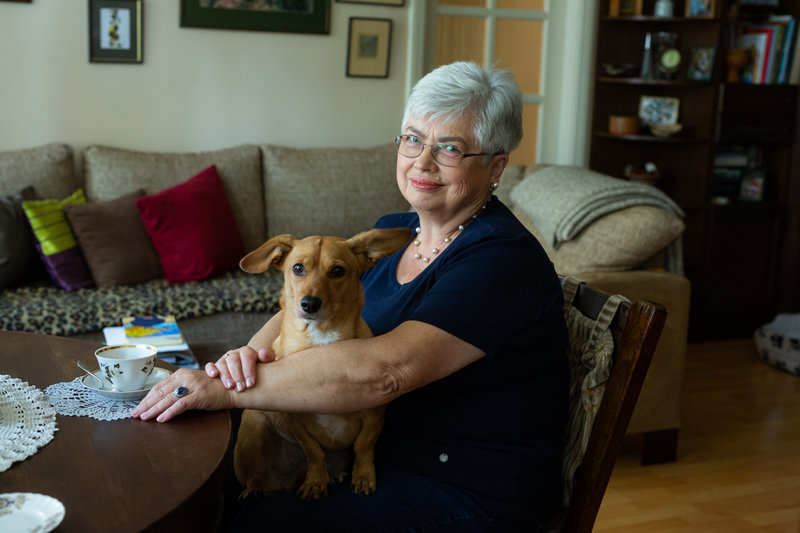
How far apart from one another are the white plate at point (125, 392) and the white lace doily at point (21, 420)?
0.24ft

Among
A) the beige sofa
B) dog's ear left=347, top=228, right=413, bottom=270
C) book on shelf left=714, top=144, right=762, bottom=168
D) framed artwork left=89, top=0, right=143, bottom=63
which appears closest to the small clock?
book on shelf left=714, top=144, right=762, bottom=168

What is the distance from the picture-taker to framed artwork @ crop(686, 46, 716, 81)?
429 centimetres

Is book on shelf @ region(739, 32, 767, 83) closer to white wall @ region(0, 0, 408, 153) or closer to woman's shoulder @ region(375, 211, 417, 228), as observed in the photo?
white wall @ region(0, 0, 408, 153)

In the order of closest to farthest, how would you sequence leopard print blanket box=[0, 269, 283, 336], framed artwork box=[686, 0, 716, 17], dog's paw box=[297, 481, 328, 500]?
dog's paw box=[297, 481, 328, 500] → leopard print blanket box=[0, 269, 283, 336] → framed artwork box=[686, 0, 716, 17]

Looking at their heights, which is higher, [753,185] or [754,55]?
[754,55]

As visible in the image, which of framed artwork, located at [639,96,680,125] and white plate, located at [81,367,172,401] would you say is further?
framed artwork, located at [639,96,680,125]

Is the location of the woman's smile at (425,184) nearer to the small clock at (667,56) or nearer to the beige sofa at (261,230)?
the beige sofa at (261,230)

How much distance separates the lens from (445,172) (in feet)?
4.79

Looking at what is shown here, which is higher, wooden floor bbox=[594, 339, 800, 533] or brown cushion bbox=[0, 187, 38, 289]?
brown cushion bbox=[0, 187, 38, 289]

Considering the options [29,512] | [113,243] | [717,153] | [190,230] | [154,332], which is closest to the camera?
[29,512]

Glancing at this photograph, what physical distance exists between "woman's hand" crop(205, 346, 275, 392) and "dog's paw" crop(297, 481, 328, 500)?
206mm

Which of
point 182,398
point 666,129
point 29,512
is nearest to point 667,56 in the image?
point 666,129

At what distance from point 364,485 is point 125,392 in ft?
1.32

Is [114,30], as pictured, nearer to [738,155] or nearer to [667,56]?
[667,56]
